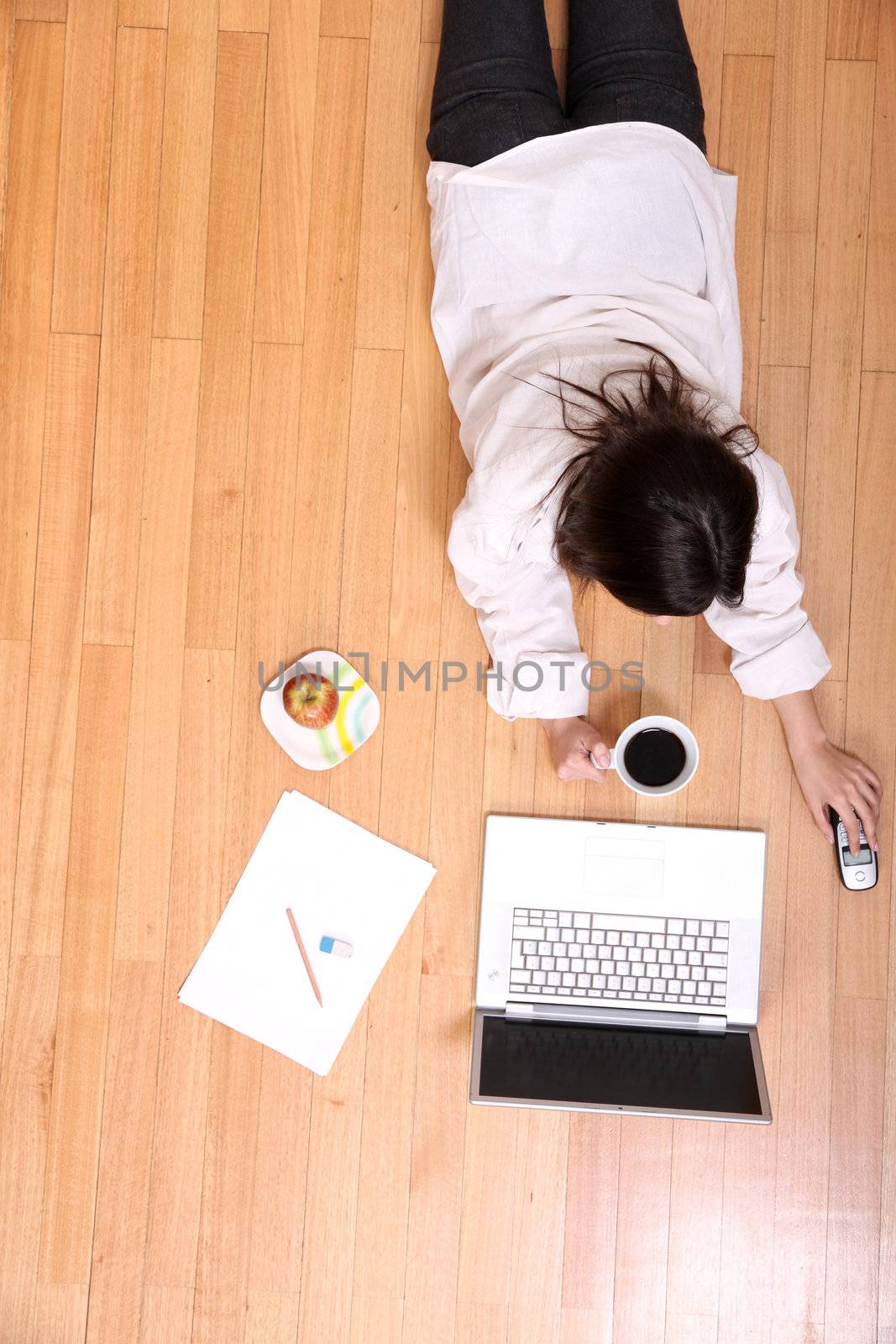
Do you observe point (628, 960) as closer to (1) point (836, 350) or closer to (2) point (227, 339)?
(1) point (836, 350)

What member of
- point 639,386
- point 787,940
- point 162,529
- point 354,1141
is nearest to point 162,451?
point 162,529

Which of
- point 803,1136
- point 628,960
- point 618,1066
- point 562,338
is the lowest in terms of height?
point 803,1136

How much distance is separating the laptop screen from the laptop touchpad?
0.54 ft

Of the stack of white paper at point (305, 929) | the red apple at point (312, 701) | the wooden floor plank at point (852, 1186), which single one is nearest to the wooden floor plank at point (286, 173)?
the red apple at point (312, 701)

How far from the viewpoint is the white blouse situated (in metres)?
1.00

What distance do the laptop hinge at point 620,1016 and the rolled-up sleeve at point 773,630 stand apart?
0.42 metres

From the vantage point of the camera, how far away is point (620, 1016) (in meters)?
1.16

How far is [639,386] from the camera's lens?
932 millimetres

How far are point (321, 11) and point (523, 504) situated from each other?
0.86 meters

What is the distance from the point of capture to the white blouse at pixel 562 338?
1.00 metres

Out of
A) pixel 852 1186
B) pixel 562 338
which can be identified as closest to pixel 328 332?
pixel 562 338

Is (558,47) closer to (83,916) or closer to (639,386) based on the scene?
(639,386)

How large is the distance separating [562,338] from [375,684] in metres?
0.51

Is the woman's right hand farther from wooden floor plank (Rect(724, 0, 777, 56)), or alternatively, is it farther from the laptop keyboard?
wooden floor plank (Rect(724, 0, 777, 56))
